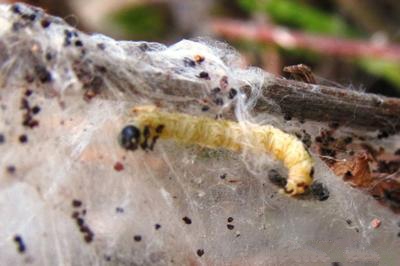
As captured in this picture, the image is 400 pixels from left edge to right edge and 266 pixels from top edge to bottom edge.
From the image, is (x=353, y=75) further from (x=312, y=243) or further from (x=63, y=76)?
(x=63, y=76)

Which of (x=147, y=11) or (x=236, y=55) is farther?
(x=147, y=11)

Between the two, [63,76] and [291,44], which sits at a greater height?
[291,44]

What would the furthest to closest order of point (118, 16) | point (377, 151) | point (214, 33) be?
point (118, 16), point (214, 33), point (377, 151)

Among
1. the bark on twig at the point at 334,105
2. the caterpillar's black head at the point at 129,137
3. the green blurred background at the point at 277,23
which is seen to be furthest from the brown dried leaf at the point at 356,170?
the green blurred background at the point at 277,23

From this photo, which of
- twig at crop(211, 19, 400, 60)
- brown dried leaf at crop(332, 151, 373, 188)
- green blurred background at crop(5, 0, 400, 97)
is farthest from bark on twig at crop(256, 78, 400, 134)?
twig at crop(211, 19, 400, 60)

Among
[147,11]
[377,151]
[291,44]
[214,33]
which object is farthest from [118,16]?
[377,151]

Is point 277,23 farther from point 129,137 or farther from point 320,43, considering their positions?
point 129,137

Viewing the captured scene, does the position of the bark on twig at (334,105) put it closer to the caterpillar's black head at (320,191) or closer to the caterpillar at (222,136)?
the caterpillar at (222,136)
